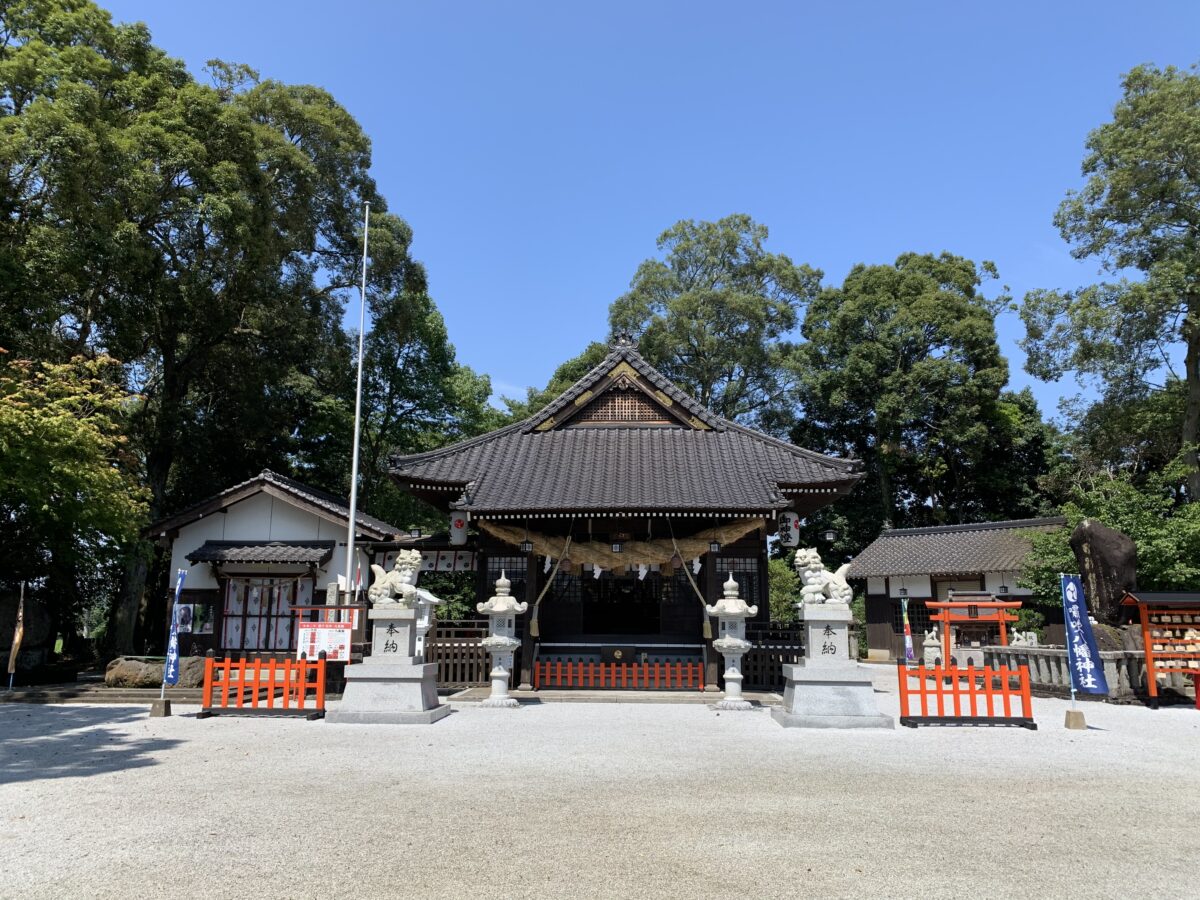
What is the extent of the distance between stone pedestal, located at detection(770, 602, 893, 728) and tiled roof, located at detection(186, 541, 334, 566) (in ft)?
37.2

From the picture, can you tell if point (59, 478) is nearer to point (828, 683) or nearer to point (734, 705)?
point (734, 705)

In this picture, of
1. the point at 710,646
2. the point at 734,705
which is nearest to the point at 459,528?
the point at 710,646

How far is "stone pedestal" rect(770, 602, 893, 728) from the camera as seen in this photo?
996cm

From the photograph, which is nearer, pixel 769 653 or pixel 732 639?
pixel 732 639

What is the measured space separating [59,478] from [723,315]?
2577cm

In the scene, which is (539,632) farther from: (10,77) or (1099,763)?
(10,77)

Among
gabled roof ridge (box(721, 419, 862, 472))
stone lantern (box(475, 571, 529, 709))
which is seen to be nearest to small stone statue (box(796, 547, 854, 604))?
gabled roof ridge (box(721, 419, 862, 472))

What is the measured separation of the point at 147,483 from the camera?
797 inches

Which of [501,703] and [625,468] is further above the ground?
[625,468]

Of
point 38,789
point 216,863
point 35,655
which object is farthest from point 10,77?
point 216,863

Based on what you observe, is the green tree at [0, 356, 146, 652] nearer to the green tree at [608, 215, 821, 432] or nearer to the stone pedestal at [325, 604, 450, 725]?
the stone pedestal at [325, 604, 450, 725]

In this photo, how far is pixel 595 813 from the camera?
5.57 metres

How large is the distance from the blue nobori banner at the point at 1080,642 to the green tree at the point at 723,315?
22.7 m

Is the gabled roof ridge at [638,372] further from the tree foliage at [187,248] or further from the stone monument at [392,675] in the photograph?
the tree foliage at [187,248]
